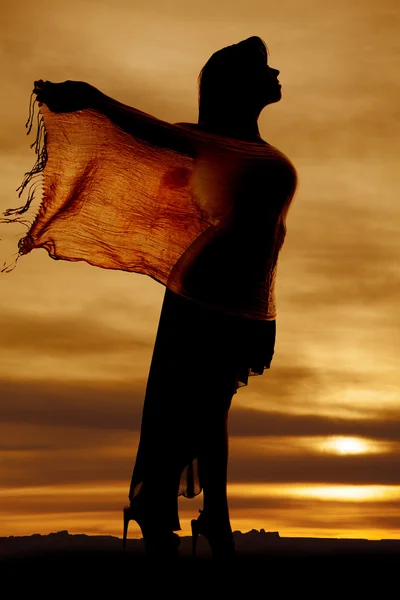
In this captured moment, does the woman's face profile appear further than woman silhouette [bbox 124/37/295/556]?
Yes

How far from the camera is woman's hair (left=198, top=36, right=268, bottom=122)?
6938 mm

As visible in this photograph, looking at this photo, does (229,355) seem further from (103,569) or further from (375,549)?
(375,549)

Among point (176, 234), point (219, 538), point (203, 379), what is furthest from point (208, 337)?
point (219, 538)

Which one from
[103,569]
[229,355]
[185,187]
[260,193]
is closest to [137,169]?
[185,187]

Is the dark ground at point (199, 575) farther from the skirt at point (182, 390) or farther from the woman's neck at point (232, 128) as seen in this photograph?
the woman's neck at point (232, 128)

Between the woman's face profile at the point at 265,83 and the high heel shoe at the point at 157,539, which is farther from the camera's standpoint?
the woman's face profile at the point at 265,83

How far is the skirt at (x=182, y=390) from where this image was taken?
21.9ft

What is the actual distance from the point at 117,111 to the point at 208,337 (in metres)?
1.41

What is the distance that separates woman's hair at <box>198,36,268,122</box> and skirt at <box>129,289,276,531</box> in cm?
119

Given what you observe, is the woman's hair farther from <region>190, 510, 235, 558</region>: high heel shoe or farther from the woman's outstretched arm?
<region>190, 510, 235, 558</region>: high heel shoe

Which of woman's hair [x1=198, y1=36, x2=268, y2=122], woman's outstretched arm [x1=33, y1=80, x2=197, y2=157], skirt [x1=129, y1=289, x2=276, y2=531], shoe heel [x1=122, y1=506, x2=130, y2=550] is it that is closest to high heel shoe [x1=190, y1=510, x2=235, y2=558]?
skirt [x1=129, y1=289, x2=276, y2=531]

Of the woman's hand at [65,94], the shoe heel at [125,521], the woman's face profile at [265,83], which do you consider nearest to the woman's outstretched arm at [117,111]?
the woman's hand at [65,94]

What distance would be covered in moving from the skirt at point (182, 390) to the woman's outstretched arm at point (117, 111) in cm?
91

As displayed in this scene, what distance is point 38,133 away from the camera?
22.4 ft
